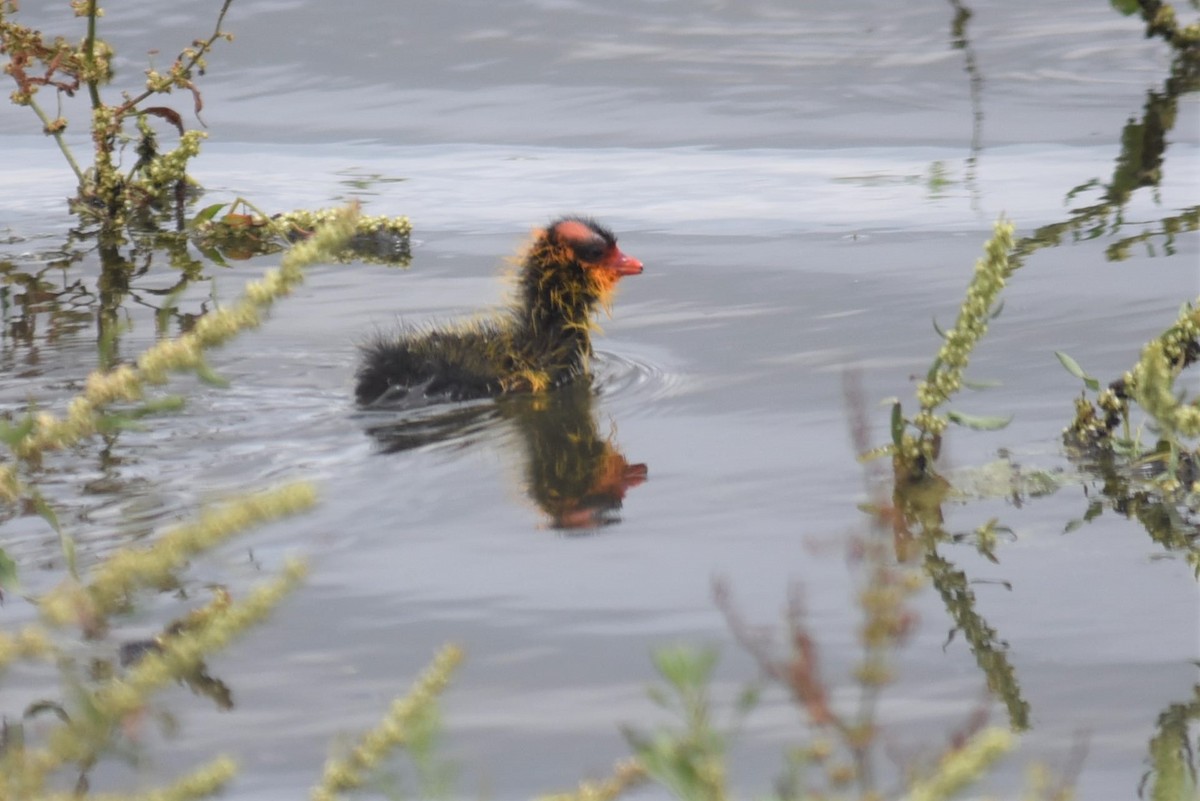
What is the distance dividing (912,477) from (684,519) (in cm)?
65

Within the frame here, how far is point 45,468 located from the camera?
5.23 metres

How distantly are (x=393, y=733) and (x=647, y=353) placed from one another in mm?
4555

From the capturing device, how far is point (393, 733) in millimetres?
2158

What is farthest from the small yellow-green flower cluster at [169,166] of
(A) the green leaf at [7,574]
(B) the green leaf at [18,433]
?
(B) the green leaf at [18,433]

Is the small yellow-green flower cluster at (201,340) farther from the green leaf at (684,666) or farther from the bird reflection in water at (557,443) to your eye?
the bird reflection in water at (557,443)

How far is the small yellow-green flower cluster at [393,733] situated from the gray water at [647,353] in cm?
102

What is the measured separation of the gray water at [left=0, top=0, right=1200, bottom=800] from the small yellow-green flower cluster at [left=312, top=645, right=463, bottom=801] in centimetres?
102

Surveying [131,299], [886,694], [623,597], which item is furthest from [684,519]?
[131,299]

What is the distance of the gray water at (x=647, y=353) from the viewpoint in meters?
3.65

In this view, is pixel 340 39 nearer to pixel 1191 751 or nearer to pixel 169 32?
pixel 169 32

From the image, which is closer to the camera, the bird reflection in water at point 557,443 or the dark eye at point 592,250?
the bird reflection in water at point 557,443

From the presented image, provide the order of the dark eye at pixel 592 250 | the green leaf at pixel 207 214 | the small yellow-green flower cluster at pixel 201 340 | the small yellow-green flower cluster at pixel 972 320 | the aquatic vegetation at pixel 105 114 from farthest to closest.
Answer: the aquatic vegetation at pixel 105 114 < the green leaf at pixel 207 214 < the dark eye at pixel 592 250 < the small yellow-green flower cluster at pixel 972 320 < the small yellow-green flower cluster at pixel 201 340

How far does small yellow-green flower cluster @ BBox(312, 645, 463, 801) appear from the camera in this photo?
83.0 inches

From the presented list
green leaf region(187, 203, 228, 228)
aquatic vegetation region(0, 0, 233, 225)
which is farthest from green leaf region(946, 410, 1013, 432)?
aquatic vegetation region(0, 0, 233, 225)
